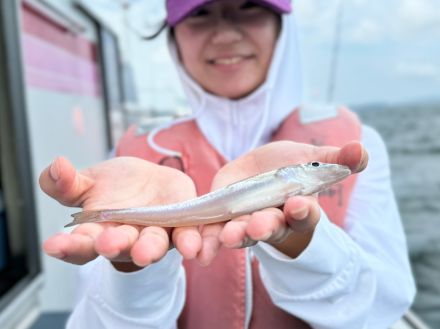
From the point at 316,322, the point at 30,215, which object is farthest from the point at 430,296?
the point at 316,322

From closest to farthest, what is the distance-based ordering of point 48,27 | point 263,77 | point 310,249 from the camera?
point 310,249
point 263,77
point 48,27

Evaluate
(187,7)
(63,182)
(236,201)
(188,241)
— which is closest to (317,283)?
(236,201)

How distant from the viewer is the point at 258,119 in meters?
1.90

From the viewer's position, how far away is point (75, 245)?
3.03 ft

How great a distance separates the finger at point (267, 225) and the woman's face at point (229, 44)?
0.89m

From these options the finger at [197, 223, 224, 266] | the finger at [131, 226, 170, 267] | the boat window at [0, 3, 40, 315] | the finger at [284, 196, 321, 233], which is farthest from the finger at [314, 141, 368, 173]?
the boat window at [0, 3, 40, 315]

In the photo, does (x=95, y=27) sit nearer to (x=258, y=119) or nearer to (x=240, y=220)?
(x=258, y=119)

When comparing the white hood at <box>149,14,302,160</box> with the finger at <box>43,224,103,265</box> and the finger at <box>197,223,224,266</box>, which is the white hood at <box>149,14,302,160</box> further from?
the finger at <box>43,224,103,265</box>

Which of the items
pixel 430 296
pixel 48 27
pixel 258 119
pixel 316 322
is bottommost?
pixel 430 296

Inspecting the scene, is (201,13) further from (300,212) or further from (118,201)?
(300,212)

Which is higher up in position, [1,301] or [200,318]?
[200,318]

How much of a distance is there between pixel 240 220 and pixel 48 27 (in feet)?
12.3

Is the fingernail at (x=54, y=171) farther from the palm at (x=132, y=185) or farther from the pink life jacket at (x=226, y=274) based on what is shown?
the pink life jacket at (x=226, y=274)

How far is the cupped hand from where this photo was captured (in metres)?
0.92
